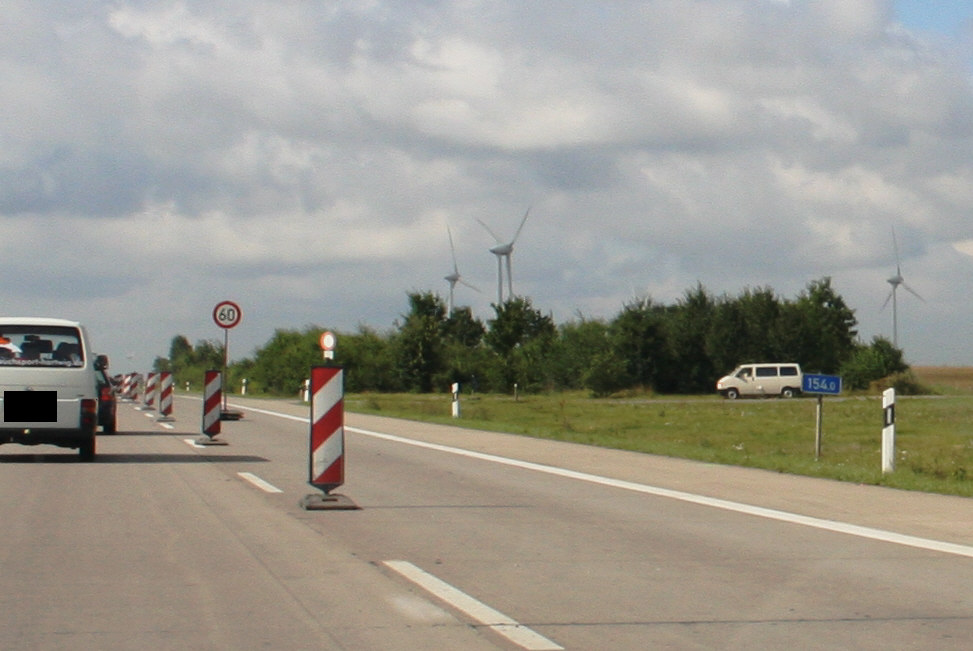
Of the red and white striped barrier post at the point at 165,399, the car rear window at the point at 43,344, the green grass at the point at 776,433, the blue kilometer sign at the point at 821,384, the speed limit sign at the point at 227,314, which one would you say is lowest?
the green grass at the point at 776,433

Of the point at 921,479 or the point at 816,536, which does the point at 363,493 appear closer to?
the point at 816,536

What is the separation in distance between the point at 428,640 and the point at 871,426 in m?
33.2

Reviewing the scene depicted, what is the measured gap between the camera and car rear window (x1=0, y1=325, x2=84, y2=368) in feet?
56.9

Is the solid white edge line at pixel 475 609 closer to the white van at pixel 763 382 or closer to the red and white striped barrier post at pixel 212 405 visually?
the red and white striped barrier post at pixel 212 405

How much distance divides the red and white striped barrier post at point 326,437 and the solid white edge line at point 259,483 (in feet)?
5.79

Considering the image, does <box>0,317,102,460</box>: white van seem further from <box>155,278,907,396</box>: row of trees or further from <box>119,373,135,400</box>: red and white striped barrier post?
<box>155,278,907,396</box>: row of trees

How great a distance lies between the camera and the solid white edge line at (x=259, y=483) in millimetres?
14039

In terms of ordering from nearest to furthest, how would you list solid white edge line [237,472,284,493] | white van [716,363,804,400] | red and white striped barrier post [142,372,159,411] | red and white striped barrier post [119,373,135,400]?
solid white edge line [237,472,284,493] → red and white striped barrier post [142,372,159,411] → red and white striped barrier post [119,373,135,400] → white van [716,363,804,400]

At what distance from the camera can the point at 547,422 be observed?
4100 centimetres

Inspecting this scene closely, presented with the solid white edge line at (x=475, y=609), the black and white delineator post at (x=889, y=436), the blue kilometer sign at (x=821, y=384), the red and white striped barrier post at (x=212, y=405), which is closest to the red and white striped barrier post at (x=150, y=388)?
the red and white striped barrier post at (x=212, y=405)

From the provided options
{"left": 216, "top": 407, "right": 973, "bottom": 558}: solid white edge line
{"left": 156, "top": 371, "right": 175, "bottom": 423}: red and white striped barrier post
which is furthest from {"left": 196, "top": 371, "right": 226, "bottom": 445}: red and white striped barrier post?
{"left": 156, "top": 371, "right": 175, "bottom": 423}: red and white striped barrier post

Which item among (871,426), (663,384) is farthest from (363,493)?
(663,384)

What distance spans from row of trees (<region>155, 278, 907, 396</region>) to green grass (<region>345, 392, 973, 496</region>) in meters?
19.6

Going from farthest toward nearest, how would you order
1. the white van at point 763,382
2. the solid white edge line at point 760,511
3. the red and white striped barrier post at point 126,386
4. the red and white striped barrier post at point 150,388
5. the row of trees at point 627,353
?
the row of trees at point 627,353 < the white van at point 763,382 < the red and white striped barrier post at point 126,386 < the red and white striped barrier post at point 150,388 < the solid white edge line at point 760,511
